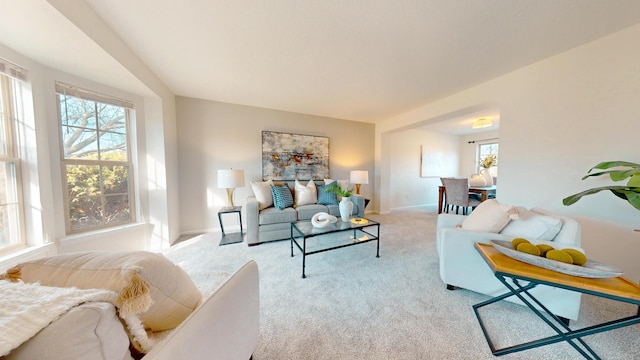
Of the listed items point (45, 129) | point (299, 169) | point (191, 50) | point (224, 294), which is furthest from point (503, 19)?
point (45, 129)

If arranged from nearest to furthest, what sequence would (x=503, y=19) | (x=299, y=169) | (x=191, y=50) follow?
(x=503, y=19) → (x=191, y=50) → (x=299, y=169)

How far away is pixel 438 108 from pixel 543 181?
162 cm

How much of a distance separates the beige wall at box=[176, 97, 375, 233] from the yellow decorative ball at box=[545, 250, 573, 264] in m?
3.38

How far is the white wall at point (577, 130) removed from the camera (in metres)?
1.63

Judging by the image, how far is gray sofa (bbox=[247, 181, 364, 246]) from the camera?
2.62 metres

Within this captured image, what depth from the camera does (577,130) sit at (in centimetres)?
186

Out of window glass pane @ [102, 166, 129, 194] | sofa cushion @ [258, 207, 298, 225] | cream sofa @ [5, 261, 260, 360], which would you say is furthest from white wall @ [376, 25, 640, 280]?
window glass pane @ [102, 166, 129, 194]

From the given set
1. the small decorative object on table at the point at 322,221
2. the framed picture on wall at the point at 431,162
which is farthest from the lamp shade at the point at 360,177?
the framed picture on wall at the point at 431,162

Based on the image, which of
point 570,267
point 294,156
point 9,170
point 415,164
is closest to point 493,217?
point 570,267

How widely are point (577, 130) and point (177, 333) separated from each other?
3326 mm

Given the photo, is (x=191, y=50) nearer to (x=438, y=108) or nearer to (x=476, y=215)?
(x=476, y=215)

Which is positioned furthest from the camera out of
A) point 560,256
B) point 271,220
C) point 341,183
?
point 341,183

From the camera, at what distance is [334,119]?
4020 mm

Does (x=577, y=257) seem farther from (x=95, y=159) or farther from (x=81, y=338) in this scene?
(x=95, y=159)
